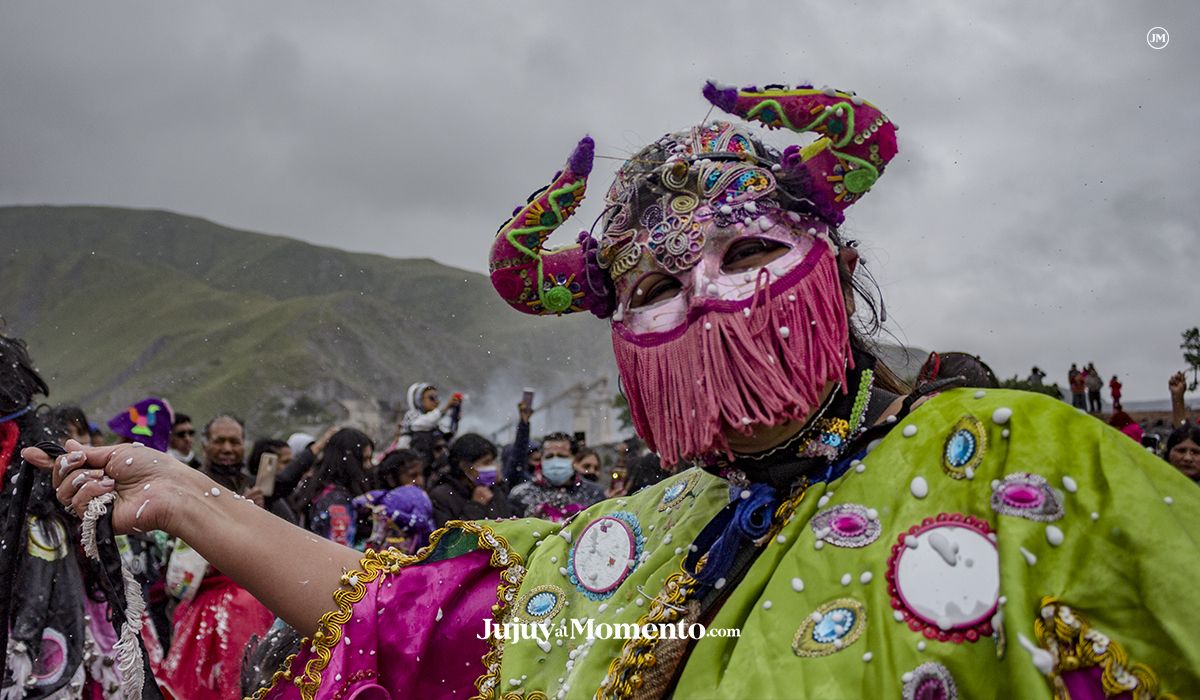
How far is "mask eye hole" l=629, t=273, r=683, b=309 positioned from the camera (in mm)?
2139

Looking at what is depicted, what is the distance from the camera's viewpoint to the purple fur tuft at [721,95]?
2.12m

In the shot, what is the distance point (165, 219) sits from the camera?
18950cm

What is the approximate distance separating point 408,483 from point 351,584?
4.58 meters

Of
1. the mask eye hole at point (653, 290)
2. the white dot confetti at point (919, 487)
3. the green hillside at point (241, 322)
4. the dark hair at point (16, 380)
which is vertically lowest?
the white dot confetti at point (919, 487)

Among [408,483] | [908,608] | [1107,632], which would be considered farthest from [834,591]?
Result: [408,483]

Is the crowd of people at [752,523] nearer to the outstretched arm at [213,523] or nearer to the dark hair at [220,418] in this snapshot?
the outstretched arm at [213,523]

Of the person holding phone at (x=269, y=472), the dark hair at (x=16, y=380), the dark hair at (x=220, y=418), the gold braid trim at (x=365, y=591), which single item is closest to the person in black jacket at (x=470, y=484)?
the person holding phone at (x=269, y=472)

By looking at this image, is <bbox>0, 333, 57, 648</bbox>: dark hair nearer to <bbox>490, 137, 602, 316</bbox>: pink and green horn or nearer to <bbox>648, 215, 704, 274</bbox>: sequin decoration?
<bbox>490, 137, 602, 316</bbox>: pink and green horn

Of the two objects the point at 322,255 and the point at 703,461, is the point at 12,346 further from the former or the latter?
the point at 322,255

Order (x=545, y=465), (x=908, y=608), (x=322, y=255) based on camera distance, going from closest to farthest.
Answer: (x=908, y=608) → (x=545, y=465) → (x=322, y=255)

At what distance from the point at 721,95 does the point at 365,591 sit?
1.50 metres

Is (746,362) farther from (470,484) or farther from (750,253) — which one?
(470,484)

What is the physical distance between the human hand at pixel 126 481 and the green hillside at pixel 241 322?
31.7 m

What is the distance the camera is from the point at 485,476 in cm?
771
